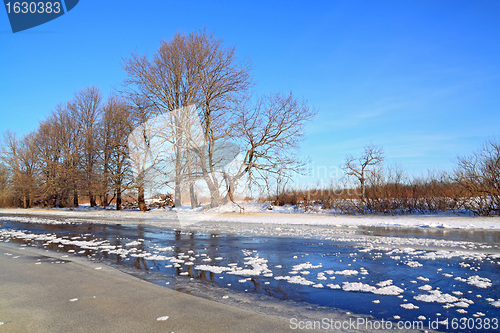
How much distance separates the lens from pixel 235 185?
90.8ft

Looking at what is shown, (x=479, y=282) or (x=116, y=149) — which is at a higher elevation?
(x=116, y=149)

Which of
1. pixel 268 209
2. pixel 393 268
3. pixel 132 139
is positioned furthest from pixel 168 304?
pixel 132 139

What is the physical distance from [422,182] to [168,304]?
22.8 metres

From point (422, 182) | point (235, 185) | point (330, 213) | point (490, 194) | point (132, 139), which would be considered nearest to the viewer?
point (490, 194)

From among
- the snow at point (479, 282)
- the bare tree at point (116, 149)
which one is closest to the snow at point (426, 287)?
the snow at point (479, 282)

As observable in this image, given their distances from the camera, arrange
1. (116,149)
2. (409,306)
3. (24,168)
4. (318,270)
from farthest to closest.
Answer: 1. (24,168)
2. (116,149)
3. (318,270)
4. (409,306)

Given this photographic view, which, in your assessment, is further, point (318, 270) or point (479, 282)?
point (318, 270)

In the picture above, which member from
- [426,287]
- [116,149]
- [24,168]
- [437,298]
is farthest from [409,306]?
[24,168]

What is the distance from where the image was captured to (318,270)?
6.94m

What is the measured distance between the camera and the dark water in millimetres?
4790

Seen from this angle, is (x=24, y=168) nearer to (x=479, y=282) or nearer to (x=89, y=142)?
(x=89, y=142)

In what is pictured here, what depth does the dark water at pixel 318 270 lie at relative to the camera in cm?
479

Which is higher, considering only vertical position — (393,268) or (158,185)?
(158,185)

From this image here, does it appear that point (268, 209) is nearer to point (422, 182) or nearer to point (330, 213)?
point (330, 213)
